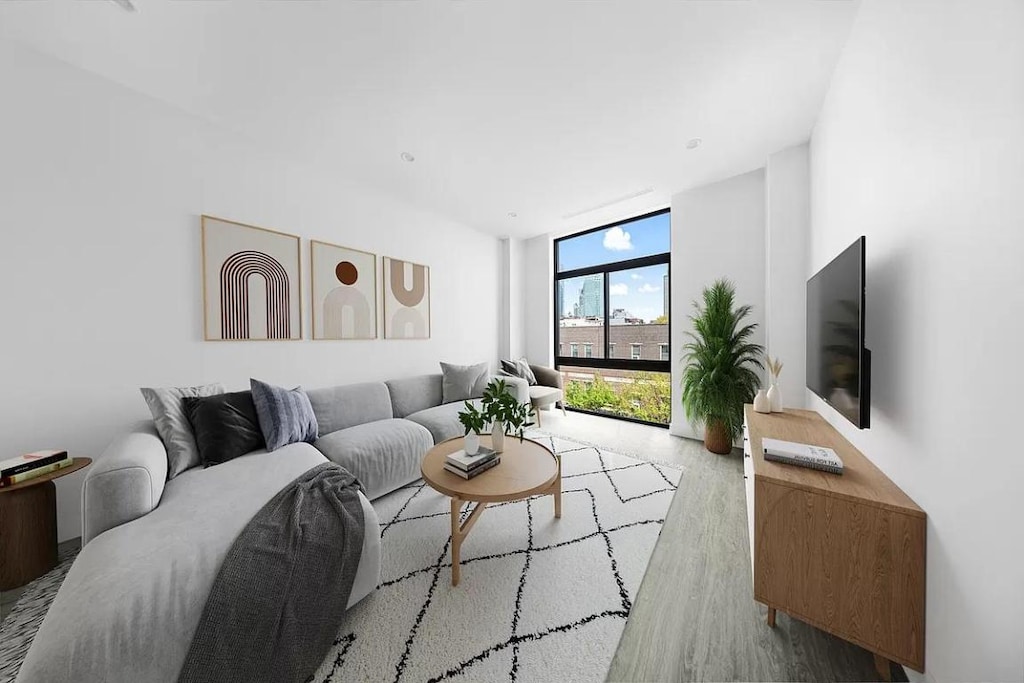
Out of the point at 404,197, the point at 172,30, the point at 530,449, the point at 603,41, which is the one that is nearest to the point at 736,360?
the point at 530,449

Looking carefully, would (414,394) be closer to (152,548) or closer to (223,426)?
(223,426)

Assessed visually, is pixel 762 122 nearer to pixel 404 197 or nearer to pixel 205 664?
pixel 404 197

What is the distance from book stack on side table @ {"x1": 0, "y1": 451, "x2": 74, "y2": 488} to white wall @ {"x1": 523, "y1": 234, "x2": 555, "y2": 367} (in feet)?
14.0

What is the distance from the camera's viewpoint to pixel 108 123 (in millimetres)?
1931

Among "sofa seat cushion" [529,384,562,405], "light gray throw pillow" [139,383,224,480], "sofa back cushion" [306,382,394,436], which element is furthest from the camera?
"sofa seat cushion" [529,384,562,405]

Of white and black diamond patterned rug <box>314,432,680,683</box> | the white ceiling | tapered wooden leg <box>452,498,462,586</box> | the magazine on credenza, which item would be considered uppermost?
the white ceiling

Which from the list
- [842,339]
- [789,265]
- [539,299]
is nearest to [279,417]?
[842,339]

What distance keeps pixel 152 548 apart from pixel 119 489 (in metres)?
0.39

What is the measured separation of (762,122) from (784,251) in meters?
1.00

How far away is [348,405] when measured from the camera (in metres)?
2.70

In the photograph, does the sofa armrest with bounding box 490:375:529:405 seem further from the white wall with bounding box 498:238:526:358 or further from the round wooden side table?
the round wooden side table

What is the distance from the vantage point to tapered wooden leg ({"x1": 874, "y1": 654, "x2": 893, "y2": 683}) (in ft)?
3.53

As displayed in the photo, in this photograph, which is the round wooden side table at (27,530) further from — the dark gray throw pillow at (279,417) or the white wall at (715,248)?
the white wall at (715,248)

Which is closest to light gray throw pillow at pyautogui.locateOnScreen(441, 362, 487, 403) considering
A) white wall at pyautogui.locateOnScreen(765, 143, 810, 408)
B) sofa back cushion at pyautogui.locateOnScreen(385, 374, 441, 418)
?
sofa back cushion at pyautogui.locateOnScreen(385, 374, 441, 418)
